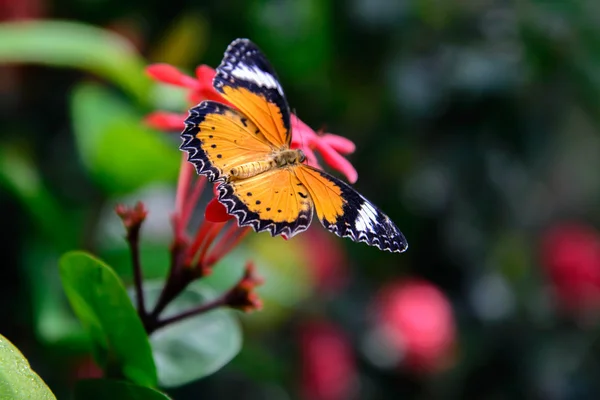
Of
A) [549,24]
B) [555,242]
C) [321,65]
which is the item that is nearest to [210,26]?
[321,65]

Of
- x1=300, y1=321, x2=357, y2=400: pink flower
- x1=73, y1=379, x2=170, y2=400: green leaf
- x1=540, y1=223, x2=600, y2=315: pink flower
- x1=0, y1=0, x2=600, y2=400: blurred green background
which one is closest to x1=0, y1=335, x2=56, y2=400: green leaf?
x1=73, y1=379, x2=170, y2=400: green leaf

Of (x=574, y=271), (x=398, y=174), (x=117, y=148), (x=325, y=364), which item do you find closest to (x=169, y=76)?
(x=117, y=148)

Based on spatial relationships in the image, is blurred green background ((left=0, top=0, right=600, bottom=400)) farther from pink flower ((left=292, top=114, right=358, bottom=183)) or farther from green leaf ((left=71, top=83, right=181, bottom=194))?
pink flower ((left=292, top=114, right=358, bottom=183))

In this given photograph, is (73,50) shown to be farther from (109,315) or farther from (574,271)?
(574,271)

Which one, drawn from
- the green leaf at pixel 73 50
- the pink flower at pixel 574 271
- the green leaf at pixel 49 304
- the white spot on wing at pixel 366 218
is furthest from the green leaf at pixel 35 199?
the pink flower at pixel 574 271

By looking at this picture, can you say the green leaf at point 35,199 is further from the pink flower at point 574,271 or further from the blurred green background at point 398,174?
the pink flower at point 574,271

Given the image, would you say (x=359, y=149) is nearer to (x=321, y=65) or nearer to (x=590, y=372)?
(x=321, y=65)
